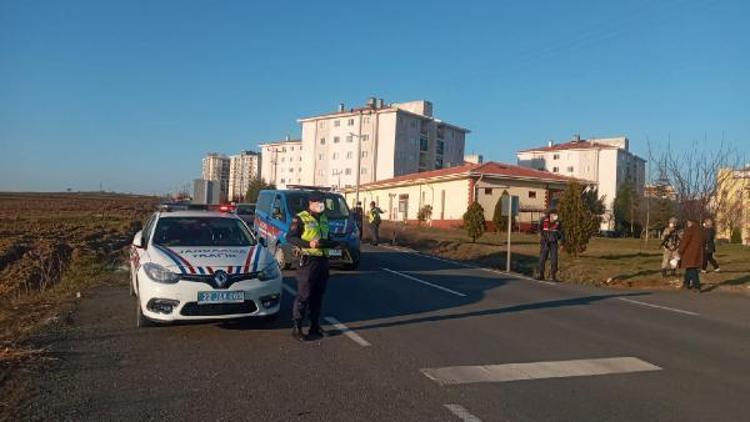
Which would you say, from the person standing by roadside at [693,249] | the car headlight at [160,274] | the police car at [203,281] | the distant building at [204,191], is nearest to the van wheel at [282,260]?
the police car at [203,281]

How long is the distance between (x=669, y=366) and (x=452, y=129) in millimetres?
101517

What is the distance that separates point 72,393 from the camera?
555 centimetres

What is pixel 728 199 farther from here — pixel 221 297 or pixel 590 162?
pixel 590 162

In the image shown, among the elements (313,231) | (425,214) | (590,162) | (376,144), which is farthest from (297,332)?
(590,162)

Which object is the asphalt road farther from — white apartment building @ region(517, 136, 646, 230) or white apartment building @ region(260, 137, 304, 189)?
white apartment building @ region(260, 137, 304, 189)

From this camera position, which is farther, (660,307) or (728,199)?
(728,199)

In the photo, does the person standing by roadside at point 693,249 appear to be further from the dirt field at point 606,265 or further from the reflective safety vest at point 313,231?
the reflective safety vest at point 313,231

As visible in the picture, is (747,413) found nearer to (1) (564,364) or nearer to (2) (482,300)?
(1) (564,364)

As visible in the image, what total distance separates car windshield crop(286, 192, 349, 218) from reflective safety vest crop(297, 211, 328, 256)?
7.52 m

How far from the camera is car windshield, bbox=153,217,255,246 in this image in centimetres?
896

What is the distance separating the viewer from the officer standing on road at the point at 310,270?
7.91 metres

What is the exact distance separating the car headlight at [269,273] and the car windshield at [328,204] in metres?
7.40

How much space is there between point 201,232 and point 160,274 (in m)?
1.63

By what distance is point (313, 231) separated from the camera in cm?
809
